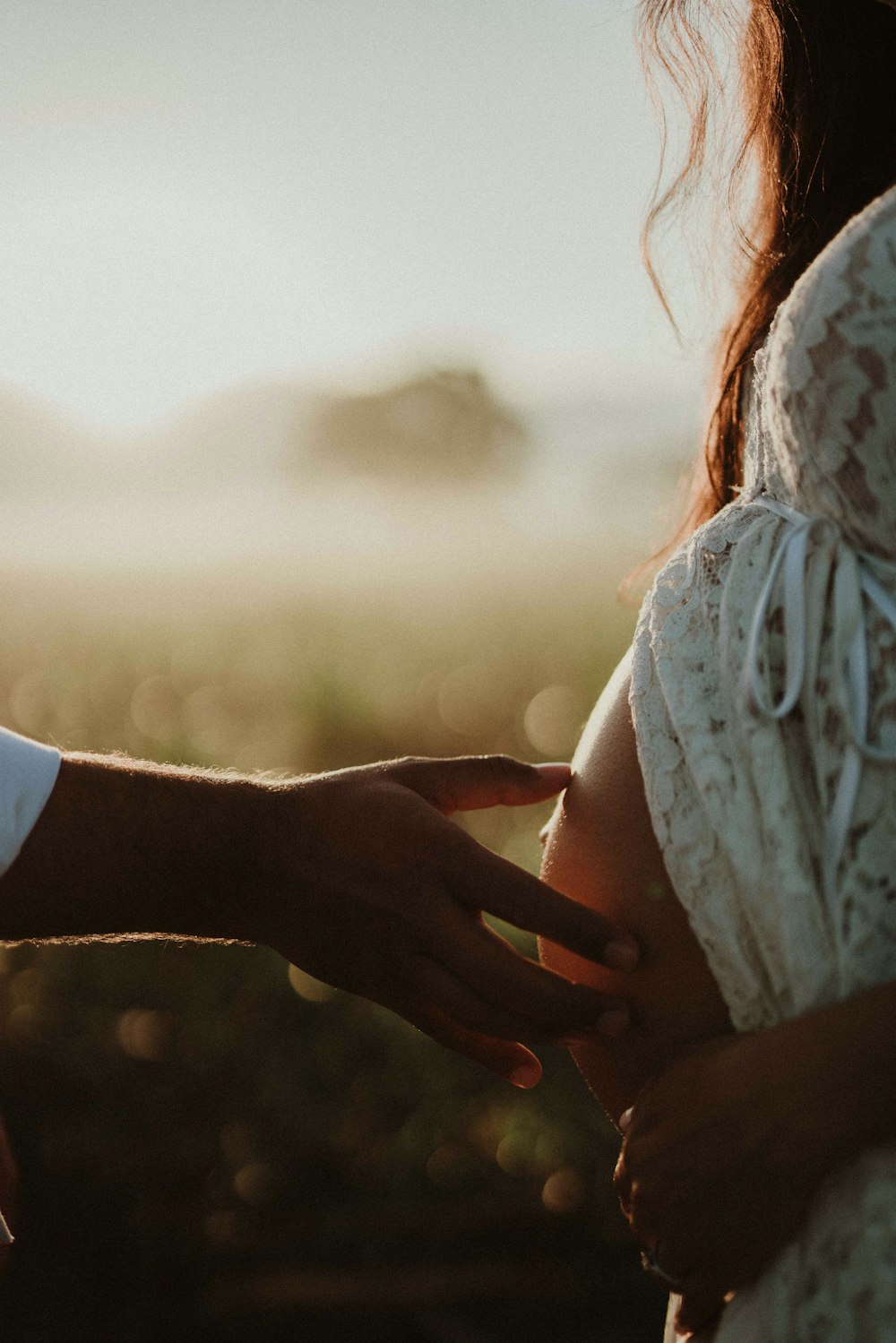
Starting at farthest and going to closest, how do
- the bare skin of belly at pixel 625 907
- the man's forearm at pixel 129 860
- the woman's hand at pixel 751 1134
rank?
the man's forearm at pixel 129 860
the bare skin of belly at pixel 625 907
the woman's hand at pixel 751 1134

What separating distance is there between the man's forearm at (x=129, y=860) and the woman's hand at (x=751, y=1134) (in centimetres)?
48

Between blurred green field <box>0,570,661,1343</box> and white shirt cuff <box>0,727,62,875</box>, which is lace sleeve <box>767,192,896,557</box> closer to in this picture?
white shirt cuff <box>0,727,62,875</box>

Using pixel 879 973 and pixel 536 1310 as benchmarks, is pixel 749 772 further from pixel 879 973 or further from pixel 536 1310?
pixel 536 1310

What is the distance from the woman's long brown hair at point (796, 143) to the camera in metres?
1.28

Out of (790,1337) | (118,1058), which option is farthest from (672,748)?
(118,1058)

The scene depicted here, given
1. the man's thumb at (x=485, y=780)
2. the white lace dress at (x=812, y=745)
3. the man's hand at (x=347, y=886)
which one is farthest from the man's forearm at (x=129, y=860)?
the white lace dress at (x=812, y=745)

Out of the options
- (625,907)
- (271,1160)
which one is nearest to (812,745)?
(625,907)

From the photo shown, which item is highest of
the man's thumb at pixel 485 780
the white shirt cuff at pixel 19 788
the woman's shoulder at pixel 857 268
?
the woman's shoulder at pixel 857 268

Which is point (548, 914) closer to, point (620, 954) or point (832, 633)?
point (620, 954)

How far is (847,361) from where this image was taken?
2.56 ft

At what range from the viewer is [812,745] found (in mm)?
821

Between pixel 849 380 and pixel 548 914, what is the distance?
0.53 m

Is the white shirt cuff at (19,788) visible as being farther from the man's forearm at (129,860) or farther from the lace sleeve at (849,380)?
the lace sleeve at (849,380)

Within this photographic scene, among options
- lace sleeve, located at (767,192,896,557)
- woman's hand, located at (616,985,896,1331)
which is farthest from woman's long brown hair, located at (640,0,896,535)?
woman's hand, located at (616,985,896,1331)
